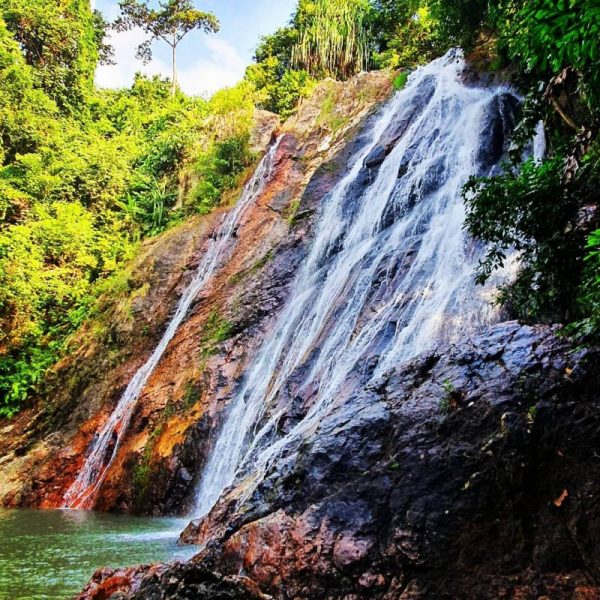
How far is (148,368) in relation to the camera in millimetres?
15227

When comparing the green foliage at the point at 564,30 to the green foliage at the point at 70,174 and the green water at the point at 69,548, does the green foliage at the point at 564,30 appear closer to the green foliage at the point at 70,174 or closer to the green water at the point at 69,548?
the green water at the point at 69,548

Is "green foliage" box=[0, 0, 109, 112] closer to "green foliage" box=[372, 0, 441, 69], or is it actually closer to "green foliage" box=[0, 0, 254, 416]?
"green foliage" box=[0, 0, 254, 416]

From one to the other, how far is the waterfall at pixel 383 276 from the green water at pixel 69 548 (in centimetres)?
149

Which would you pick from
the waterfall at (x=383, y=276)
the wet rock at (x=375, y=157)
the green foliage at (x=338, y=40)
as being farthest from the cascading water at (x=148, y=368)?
the green foliage at (x=338, y=40)

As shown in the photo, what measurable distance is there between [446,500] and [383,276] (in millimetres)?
6720

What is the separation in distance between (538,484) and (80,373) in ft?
49.5

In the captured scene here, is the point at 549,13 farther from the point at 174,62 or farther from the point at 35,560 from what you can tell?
the point at 174,62

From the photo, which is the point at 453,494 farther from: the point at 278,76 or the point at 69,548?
the point at 278,76

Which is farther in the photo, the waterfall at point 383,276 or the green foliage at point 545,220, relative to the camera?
the waterfall at point 383,276

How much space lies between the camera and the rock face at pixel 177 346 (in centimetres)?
1212

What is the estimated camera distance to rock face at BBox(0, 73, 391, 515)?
39.8 ft

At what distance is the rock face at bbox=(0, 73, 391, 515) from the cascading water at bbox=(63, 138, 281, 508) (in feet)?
1.02

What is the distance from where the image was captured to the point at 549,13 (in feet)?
11.2

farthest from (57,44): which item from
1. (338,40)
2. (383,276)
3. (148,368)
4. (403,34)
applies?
(383,276)
